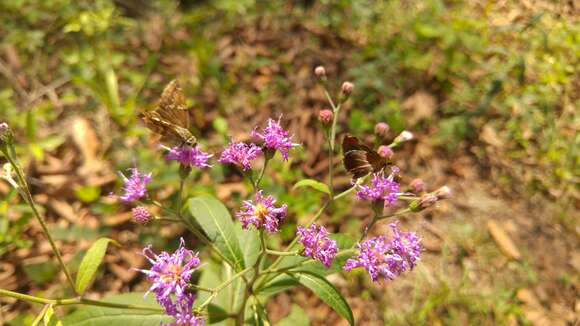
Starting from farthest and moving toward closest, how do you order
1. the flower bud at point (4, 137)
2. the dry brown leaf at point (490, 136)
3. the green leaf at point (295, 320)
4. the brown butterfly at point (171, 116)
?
the dry brown leaf at point (490, 136) → the green leaf at point (295, 320) → the brown butterfly at point (171, 116) → the flower bud at point (4, 137)

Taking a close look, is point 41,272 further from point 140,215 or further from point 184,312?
point 184,312

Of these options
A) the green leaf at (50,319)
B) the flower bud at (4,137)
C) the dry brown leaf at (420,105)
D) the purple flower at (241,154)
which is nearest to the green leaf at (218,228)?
the purple flower at (241,154)

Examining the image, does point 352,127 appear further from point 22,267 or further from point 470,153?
point 22,267

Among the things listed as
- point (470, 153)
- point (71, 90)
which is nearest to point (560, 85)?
point (470, 153)

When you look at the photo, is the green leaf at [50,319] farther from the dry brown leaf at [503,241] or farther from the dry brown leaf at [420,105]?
the dry brown leaf at [420,105]

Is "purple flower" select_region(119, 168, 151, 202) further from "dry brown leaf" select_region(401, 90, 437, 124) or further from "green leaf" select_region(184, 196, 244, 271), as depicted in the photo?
"dry brown leaf" select_region(401, 90, 437, 124)

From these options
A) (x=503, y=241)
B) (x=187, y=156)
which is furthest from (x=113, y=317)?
(x=503, y=241)

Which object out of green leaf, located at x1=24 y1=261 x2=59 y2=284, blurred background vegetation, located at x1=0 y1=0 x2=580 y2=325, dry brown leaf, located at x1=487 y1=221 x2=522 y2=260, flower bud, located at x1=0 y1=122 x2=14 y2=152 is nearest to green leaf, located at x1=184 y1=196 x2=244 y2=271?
flower bud, located at x1=0 y1=122 x2=14 y2=152
